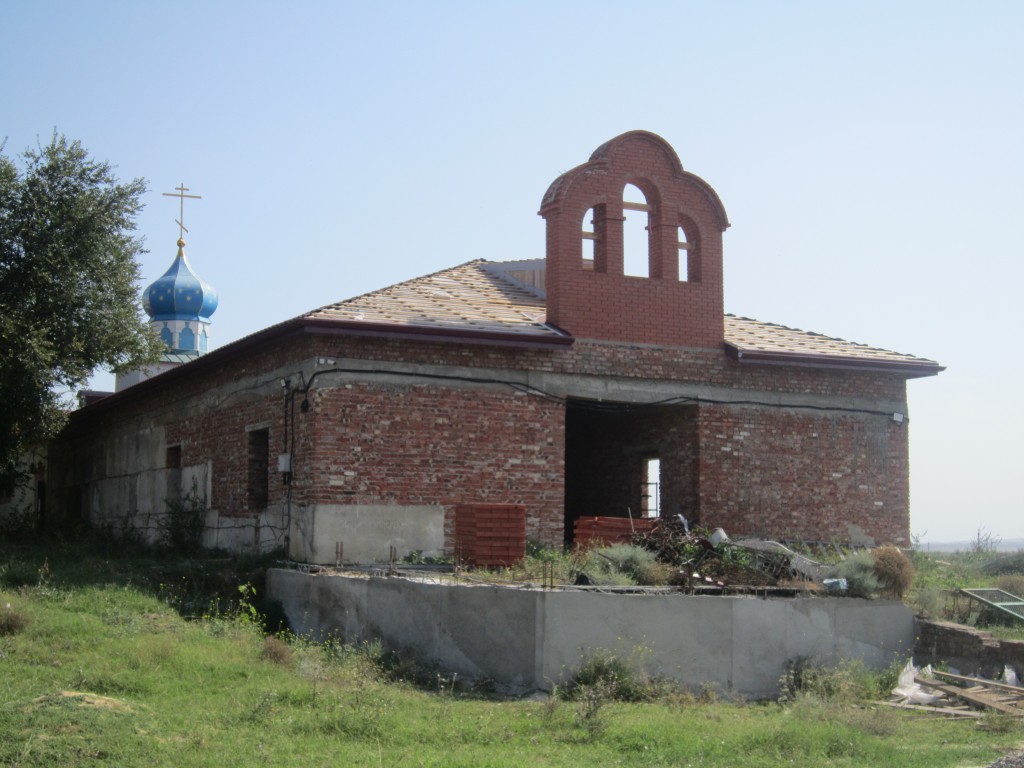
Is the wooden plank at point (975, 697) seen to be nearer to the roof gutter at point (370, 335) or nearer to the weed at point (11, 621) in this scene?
the roof gutter at point (370, 335)

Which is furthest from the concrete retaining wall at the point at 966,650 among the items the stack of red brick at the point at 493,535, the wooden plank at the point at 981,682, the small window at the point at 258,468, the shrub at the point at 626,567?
the small window at the point at 258,468

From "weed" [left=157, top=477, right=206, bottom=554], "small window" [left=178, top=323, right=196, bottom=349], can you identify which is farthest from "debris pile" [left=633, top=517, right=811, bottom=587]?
"small window" [left=178, top=323, right=196, bottom=349]

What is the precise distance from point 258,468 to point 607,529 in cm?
586

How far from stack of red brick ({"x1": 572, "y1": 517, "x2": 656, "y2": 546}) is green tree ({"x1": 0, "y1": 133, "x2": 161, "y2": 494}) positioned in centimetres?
1025

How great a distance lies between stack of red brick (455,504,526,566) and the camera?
56.8 ft

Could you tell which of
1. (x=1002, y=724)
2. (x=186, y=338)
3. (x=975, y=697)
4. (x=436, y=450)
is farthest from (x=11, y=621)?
(x=186, y=338)

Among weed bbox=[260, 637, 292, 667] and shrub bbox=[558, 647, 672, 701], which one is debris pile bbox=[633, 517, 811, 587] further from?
weed bbox=[260, 637, 292, 667]

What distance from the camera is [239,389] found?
20.8 meters

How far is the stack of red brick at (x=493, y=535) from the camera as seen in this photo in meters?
17.3

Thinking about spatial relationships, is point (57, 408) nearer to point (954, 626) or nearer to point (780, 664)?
point (780, 664)

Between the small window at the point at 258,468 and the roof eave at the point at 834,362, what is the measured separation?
777cm

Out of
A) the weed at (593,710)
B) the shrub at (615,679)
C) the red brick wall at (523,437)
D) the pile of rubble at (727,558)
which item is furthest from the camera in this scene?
the red brick wall at (523,437)

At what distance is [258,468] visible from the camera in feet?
66.7

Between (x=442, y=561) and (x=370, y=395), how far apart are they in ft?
8.64
